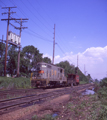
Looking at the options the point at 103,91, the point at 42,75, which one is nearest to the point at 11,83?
the point at 42,75

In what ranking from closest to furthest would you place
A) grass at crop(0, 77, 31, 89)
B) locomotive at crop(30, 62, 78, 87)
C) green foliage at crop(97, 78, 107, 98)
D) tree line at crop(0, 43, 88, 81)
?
green foliage at crop(97, 78, 107, 98) < locomotive at crop(30, 62, 78, 87) < grass at crop(0, 77, 31, 89) < tree line at crop(0, 43, 88, 81)

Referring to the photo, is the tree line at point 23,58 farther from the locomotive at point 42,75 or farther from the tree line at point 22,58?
the locomotive at point 42,75

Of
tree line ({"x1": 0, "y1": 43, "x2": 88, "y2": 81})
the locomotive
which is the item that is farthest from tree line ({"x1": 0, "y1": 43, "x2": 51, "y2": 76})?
the locomotive

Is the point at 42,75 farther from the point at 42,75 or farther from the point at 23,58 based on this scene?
the point at 23,58

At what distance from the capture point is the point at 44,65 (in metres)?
19.2

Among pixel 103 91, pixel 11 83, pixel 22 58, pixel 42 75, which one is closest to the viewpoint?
pixel 103 91

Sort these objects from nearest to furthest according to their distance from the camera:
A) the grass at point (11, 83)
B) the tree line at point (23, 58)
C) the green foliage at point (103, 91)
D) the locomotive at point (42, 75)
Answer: the green foliage at point (103, 91) < the locomotive at point (42, 75) < the grass at point (11, 83) < the tree line at point (23, 58)

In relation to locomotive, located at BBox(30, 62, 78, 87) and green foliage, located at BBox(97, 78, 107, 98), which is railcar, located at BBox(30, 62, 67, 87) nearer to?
locomotive, located at BBox(30, 62, 78, 87)

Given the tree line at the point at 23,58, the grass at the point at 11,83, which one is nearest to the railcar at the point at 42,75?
the grass at the point at 11,83

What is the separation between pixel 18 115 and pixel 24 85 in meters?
16.0

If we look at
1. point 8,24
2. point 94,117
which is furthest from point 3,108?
point 8,24

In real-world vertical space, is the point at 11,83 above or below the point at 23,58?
below

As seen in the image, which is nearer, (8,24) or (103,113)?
(103,113)

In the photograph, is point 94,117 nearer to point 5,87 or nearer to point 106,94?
point 106,94
